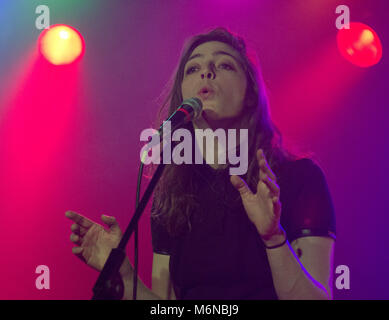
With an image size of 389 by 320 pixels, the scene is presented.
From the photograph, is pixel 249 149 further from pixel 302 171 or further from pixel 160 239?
pixel 160 239

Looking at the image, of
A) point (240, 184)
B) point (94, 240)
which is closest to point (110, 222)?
point (94, 240)

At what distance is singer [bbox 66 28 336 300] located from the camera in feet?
4.41

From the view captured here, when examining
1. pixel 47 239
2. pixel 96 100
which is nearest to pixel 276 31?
pixel 96 100

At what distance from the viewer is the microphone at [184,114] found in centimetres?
121

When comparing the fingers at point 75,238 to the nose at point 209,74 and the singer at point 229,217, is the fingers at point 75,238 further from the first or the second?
the nose at point 209,74

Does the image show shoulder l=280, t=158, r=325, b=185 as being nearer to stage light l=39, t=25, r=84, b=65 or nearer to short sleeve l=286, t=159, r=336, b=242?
short sleeve l=286, t=159, r=336, b=242

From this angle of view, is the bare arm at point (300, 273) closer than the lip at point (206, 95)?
Yes

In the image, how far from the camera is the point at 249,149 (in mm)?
1916

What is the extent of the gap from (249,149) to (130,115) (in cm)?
102

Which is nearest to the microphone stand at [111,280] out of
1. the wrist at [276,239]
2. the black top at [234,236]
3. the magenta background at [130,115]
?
the wrist at [276,239]

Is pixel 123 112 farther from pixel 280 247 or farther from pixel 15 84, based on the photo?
pixel 280 247

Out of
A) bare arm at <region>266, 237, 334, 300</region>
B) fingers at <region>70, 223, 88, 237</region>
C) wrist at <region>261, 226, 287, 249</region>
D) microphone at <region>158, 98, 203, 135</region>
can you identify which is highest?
microphone at <region>158, 98, 203, 135</region>

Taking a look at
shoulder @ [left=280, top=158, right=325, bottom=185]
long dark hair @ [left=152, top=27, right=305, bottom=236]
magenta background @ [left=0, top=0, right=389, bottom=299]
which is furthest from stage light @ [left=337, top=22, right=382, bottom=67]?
shoulder @ [left=280, top=158, right=325, bottom=185]

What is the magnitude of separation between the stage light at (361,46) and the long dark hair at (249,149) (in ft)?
2.82
